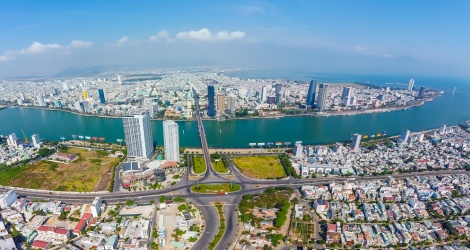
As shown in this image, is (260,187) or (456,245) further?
(260,187)

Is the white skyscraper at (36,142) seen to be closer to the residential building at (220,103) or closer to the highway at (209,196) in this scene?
the highway at (209,196)

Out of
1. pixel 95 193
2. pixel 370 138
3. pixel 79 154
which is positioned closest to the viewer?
pixel 95 193

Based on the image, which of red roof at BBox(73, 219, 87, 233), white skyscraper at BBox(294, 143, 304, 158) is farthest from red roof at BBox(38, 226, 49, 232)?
white skyscraper at BBox(294, 143, 304, 158)

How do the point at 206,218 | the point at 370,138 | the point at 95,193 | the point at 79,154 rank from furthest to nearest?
1. the point at 370,138
2. the point at 79,154
3. the point at 95,193
4. the point at 206,218

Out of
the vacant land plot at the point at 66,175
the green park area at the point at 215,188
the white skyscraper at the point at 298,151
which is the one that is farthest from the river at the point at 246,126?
the green park area at the point at 215,188

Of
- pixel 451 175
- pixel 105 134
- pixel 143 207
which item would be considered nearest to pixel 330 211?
pixel 143 207

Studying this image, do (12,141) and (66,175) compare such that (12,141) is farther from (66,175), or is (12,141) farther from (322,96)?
(322,96)

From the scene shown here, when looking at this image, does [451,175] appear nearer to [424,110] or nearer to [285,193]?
[285,193]
